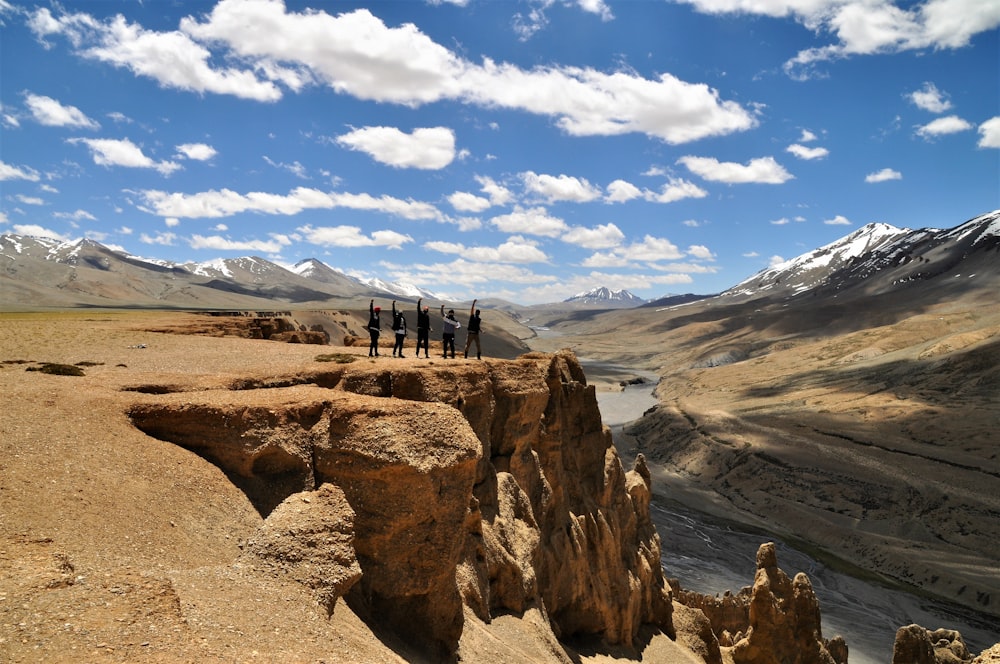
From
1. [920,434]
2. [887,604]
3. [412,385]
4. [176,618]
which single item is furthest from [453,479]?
[920,434]

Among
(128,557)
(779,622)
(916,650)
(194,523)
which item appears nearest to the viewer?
(128,557)

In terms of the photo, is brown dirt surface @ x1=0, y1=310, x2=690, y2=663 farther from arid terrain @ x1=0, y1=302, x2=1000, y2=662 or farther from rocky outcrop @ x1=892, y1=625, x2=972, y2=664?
rocky outcrop @ x1=892, y1=625, x2=972, y2=664

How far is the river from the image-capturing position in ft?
139

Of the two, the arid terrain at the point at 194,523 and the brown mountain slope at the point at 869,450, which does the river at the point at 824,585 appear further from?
the arid terrain at the point at 194,523

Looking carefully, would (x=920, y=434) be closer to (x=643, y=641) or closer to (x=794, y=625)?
(x=794, y=625)

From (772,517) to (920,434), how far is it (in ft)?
81.9

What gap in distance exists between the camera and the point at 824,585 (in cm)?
5019

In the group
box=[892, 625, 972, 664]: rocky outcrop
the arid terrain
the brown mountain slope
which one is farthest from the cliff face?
the brown mountain slope

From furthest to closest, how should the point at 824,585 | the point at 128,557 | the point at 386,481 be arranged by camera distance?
the point at 824,585, the point at 386,481, the point at 128,557

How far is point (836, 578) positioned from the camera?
5169cm

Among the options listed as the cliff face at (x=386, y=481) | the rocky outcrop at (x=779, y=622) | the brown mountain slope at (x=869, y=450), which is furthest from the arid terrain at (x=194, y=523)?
the rocky outcrop at (x=779, y=622)

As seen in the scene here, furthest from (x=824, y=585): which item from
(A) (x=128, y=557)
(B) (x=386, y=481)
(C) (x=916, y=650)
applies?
(A) (x=128, y=557)

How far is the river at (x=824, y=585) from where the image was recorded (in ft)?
139

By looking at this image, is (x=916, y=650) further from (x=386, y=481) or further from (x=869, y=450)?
(x=869, y=450)
